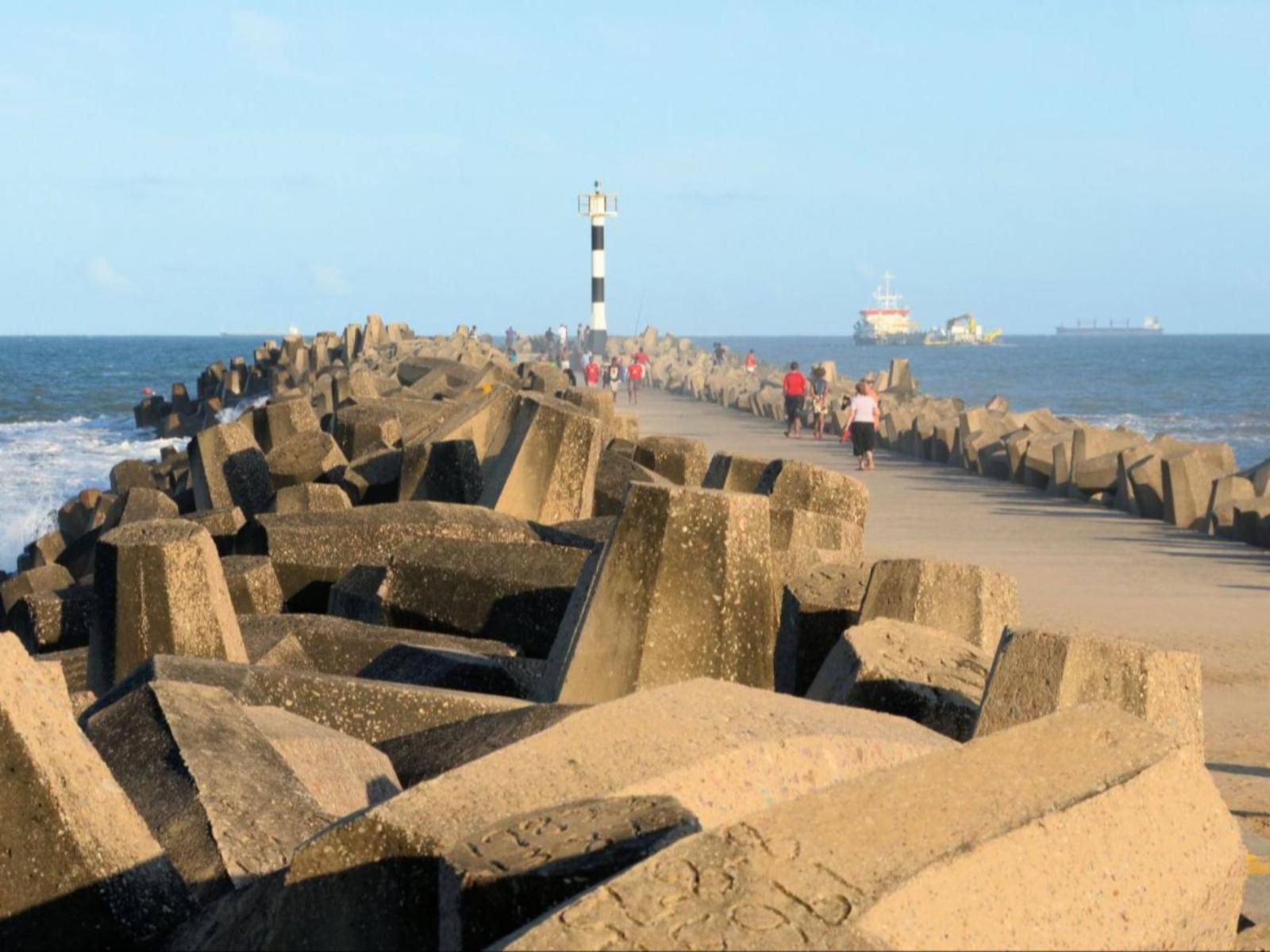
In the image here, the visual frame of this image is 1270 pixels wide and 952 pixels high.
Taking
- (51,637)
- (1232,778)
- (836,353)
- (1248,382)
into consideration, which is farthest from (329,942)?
(836,353)

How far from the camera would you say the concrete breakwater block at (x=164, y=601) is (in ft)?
18.1

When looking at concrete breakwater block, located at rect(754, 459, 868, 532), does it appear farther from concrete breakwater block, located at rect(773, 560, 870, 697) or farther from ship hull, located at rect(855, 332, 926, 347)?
ship hull, located at rect(855, 332, 926, 347)

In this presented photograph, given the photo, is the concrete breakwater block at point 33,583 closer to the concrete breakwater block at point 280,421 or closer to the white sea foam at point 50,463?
the concrete breakwater block at point 280,421

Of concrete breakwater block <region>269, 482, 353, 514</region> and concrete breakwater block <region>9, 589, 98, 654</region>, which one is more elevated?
concrete breakwater block <region>269, 482, 353, 514</region>

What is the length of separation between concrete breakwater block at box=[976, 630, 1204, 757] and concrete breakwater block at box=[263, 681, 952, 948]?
12.6 inches

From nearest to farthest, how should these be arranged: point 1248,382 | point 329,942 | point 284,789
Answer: point 329,942 → point 284,789 → point 1248,382

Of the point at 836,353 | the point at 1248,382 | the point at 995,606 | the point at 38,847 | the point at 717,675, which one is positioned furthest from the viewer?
the point at 836,353

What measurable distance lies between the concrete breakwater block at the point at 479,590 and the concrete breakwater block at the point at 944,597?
129cm

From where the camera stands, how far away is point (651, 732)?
10.6ft

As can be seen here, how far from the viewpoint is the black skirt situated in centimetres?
1870

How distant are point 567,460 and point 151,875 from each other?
5.46m

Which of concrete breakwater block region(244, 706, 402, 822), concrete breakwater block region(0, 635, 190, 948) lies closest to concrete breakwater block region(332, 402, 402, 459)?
concrete breakwater block region(244, 706, 402, 822)

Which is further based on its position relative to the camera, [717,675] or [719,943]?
[717,675]

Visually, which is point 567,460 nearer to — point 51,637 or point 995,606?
point 51,637
